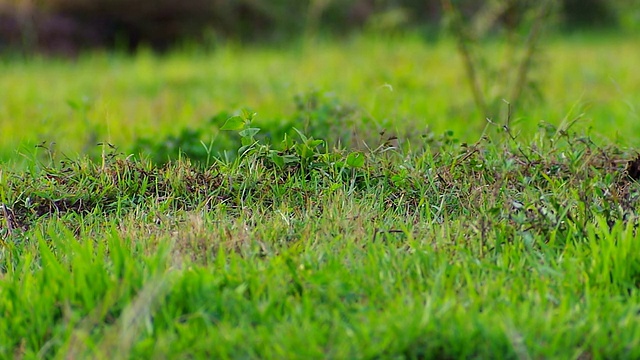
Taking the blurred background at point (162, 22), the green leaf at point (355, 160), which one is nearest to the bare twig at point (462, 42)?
the green leaf at point (355, 160)

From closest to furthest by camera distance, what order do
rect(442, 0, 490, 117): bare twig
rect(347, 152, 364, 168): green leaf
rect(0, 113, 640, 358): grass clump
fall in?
rect(0, 113, 640, 358): grass clump → rect(347, 152, 364, 168): green leaf → rect(442, 0, 490, 117): bare twig

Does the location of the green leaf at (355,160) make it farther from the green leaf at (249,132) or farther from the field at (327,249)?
the green leaf at (249,132)

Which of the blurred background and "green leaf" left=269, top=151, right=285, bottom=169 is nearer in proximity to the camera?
"green leaf" left=269, top=151, right=285, bottom=169

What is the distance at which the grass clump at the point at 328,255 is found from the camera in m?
2.17

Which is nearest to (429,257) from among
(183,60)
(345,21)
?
(183,60)

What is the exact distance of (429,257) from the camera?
264 cm

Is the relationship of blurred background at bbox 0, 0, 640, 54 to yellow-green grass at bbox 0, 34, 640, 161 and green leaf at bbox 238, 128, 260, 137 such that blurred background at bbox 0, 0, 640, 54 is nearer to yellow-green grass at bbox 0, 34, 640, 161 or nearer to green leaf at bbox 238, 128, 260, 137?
yellow-green grass at bbox 0, 34, 640, 161

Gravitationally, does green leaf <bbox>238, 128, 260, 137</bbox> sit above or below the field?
above

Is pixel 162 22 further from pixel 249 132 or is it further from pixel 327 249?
pixel 327 249

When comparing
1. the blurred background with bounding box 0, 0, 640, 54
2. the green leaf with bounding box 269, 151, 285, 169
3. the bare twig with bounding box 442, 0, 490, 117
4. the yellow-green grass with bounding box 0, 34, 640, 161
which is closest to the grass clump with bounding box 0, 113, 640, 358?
the green leaf with bounding box 269, 151, 285, 169

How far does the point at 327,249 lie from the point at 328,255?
0.06 meters

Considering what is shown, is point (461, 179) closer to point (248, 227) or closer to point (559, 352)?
point (248, 227)

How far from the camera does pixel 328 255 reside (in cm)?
264

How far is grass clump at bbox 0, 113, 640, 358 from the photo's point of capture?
2.17m
